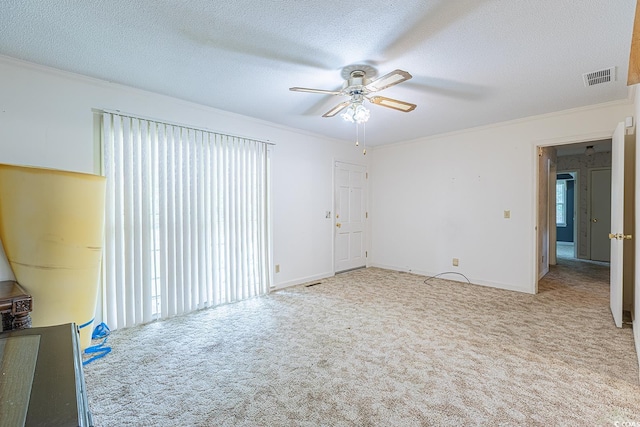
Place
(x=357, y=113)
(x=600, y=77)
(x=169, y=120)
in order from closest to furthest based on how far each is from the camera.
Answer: (x=357, y=113), (x=600, y=77), (x=169, y=120)

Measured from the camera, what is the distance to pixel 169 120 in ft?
10.4

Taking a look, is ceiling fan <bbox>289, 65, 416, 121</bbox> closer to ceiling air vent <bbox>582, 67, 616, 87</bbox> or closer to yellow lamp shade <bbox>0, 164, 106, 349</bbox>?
ceiling air vent <bbox>582, 67, 616, 87</bbox>

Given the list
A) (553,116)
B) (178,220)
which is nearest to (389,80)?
(178,220)

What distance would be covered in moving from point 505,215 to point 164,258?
4478 mm

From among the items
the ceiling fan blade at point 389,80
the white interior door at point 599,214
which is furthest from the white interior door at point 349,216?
the white interior door at point 599,214

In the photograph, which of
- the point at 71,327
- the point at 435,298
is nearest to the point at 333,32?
the point at 71,327

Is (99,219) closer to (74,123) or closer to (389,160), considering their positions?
(74,123)

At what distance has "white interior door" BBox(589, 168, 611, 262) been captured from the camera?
623cm

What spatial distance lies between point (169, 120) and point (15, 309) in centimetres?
211

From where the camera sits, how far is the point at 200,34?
6.66 ft

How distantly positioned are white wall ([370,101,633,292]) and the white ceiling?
0.70 m

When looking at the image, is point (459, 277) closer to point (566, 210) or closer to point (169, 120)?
point (169, 120)

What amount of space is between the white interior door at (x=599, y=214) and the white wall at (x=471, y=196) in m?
3.88

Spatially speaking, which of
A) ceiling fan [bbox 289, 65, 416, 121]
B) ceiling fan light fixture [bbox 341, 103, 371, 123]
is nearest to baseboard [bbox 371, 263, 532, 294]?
ceiling fan [bbox 289, 65, 416, 121]
